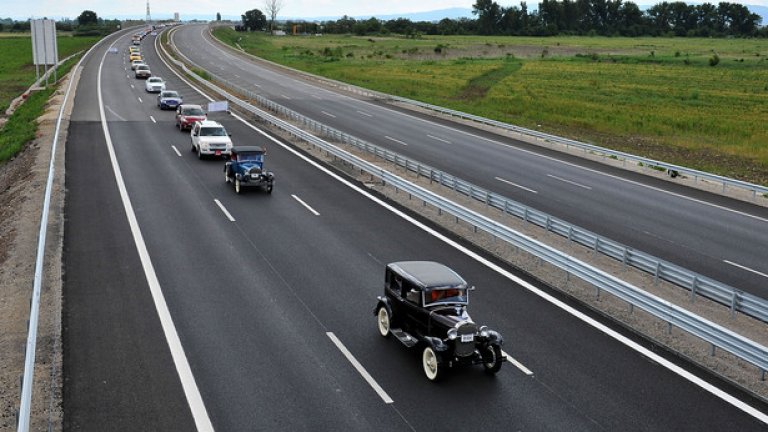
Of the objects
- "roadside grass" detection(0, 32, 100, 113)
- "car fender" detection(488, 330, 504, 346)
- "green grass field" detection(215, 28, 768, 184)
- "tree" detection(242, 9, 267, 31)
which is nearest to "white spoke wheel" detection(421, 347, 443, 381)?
"car fender" detection(488, 330, 504, 346)

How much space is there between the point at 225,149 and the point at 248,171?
741cm

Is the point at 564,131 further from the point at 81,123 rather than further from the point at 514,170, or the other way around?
the point at 81,123

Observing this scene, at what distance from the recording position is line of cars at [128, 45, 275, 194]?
27.2 meters

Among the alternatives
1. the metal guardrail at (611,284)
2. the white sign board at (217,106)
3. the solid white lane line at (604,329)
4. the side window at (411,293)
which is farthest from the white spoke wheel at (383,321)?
the white sign board at (217,106)

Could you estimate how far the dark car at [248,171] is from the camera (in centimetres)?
2711

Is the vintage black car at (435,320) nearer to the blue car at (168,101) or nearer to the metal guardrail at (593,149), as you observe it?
the metal guardrail at (593,149)

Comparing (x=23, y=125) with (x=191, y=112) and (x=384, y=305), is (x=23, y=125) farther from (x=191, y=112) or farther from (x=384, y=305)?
(x=384, y=305)

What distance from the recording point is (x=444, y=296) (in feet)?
43.5

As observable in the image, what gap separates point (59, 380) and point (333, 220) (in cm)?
1226

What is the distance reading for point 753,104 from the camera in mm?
67625

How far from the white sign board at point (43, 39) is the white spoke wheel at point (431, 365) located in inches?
2495

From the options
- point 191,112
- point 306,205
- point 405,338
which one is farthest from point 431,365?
point 191,112

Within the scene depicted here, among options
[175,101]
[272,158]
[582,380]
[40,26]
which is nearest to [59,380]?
[582,380]

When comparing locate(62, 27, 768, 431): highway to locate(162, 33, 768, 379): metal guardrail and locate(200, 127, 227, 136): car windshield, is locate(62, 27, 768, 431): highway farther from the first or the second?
locate(200, 127, 227, 136): car windshield
